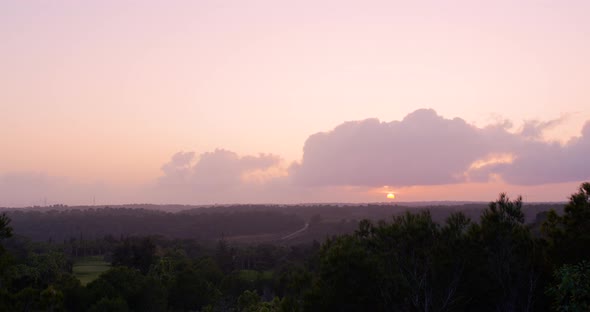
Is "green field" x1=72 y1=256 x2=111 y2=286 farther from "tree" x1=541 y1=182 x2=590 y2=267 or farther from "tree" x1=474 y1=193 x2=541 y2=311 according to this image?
"tree" x1=541 y1=182 x2=590 y2=267

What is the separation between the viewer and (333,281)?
93.7 feet

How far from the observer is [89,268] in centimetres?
9994

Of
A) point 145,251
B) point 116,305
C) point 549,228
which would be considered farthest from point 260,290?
point 549,228

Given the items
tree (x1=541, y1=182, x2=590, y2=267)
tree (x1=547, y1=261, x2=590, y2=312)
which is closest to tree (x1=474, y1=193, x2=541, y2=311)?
tree (x1=541, y1=182, x2=590, y2=267)

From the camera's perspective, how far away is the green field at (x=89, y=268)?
84.2m

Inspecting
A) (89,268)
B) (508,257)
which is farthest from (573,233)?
(89,268)

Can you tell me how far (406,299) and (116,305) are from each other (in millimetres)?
28972

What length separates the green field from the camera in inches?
3317

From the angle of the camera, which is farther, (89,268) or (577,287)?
(89,268)

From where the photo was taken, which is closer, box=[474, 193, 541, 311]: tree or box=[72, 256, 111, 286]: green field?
box=[474, 193, 541, 311]: tree

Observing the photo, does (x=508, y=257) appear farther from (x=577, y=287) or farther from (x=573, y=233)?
(x=577, y=287)

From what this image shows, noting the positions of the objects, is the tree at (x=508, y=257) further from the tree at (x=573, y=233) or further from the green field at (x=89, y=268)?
the green field at (x=89, y=268)

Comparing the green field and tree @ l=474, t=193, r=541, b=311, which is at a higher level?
tree @ l=474, t=193, r=541, b=311

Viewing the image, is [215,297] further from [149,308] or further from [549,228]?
[549,228]
